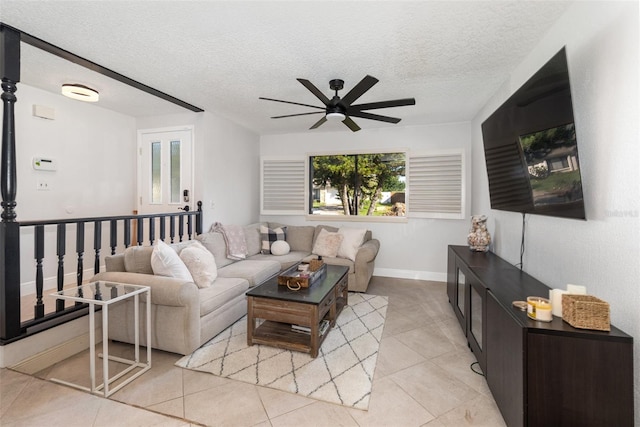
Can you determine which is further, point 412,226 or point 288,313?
point 412,226

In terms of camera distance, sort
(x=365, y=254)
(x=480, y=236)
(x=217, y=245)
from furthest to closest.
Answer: (x=365, y=254), (x=217, y=245), (x=480, y=236)

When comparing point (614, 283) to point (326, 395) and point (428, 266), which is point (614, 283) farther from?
point (428, 266)

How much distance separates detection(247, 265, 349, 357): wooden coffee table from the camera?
237 centimetres

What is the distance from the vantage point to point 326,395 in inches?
75.7

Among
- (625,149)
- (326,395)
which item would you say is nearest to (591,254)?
(625,149)

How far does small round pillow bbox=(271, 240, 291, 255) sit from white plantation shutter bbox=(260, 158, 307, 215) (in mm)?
961

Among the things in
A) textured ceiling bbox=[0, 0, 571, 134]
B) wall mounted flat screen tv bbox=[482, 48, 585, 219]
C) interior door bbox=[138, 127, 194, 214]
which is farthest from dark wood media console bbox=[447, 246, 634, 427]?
interior door bbox=[138, 127, 194, 214]

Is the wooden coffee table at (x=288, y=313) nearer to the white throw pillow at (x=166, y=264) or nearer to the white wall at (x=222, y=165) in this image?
the white throw pillow at (x=166, y=264)

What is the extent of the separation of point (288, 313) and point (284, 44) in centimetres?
218

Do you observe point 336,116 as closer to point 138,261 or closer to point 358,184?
point 138,261

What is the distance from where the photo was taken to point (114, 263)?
2.64 metres

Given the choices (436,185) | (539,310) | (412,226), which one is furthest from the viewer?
(412,226)

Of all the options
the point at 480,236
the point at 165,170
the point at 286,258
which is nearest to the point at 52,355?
the point at 286,258

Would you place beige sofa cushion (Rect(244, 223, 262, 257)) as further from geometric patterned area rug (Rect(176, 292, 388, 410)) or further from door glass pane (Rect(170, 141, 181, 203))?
geometric patterned area rug (Rect(176, 292, 388, 410))
